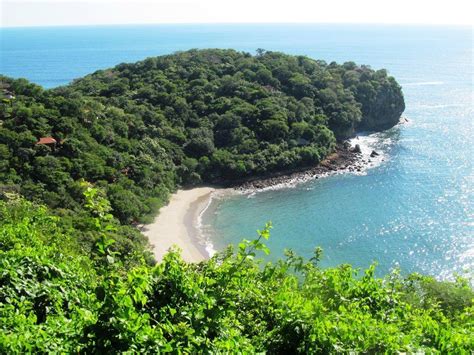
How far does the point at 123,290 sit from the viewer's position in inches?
282

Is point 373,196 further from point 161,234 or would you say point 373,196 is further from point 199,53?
point 199,53

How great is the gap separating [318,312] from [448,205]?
39.8 m

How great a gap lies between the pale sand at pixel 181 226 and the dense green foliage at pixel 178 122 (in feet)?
4.62

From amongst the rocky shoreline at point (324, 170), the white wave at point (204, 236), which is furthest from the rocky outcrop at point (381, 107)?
the white wave at point (204, 236)

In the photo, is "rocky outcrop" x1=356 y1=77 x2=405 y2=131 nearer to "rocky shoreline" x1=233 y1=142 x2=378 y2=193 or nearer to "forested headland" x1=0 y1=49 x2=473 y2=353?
"forested headland" x1=0 y1=49 x2=473 y2=353

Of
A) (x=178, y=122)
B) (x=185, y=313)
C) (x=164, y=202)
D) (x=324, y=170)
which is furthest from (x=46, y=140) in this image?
(x=185, y=313)

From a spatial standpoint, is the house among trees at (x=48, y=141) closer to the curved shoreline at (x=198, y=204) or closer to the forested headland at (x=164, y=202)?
the forested headland at (x=164, y=202)

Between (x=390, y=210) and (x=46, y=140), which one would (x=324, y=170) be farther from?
(x=46, y=140)

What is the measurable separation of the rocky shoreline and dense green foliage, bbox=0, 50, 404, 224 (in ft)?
3.33

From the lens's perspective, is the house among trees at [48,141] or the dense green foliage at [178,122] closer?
the dense green foliage at [178,122]

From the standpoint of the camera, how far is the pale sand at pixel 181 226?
1367 inches

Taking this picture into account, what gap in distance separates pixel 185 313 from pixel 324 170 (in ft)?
152

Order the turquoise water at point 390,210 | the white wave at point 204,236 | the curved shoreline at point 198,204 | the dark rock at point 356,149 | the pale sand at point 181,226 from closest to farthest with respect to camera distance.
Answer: the pale sand at point 181,226 → the curved shoreline at point 198,204 → the white wave at point 204,236 → the turquoise water at point 390,210 → the dark rock at point 356,149

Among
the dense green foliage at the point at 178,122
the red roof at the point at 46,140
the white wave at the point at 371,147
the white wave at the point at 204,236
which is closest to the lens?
the white wave at the point at 204,236
